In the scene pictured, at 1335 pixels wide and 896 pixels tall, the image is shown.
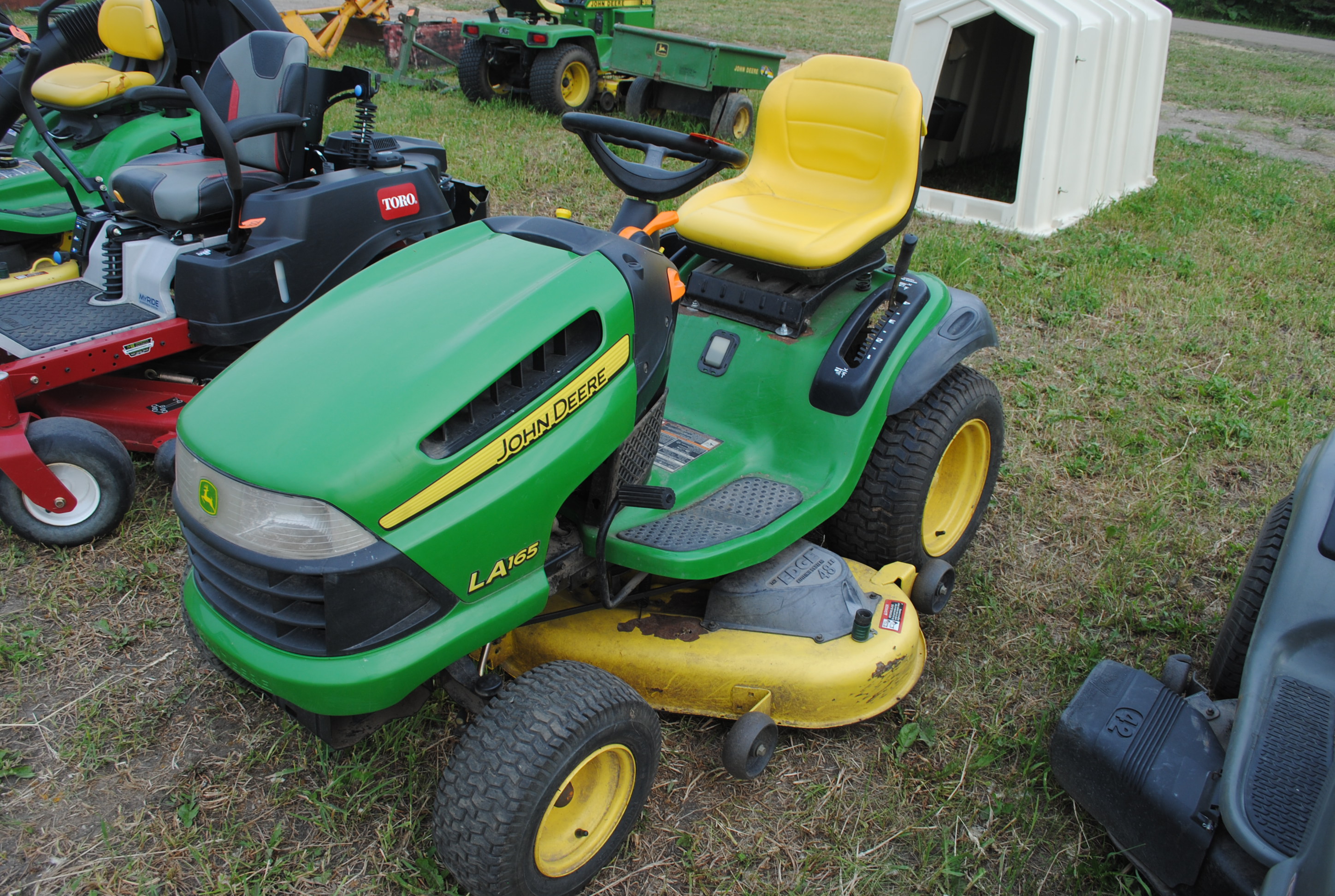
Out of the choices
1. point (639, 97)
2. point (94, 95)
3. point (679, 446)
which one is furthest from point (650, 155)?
point (639, 97)

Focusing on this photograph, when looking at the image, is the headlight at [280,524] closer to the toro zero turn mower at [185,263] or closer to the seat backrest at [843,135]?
the toro zero turn mower at [185,263]

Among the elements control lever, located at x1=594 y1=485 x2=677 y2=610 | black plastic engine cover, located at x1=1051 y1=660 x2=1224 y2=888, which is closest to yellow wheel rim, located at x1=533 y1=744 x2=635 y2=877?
control lever, located at x1=594 y1=485 x2=677 y2=610

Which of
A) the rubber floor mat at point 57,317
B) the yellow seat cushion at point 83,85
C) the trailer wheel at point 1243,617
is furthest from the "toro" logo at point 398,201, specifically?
the trailer wheel at point 1243,617

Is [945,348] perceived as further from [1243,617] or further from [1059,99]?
[1059,99]

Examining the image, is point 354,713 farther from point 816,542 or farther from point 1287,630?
point 1287,630

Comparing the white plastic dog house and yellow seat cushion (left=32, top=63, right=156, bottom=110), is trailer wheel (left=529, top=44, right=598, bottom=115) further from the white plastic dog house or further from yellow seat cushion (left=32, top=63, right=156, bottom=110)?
yellow seat cushion (left=32, top=63, right=156, bottom=110)

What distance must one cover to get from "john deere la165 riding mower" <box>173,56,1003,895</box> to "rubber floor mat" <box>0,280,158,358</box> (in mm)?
1674

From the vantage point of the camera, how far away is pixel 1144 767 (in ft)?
5.70

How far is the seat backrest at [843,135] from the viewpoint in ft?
8.03

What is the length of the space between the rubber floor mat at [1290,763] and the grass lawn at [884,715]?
357 mm

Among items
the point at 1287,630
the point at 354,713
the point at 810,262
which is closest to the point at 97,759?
the point at 354,713

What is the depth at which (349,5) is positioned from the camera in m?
9.05

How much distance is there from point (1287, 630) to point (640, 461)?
50.0 inches

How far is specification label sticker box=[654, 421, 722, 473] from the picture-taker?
2254 mm
